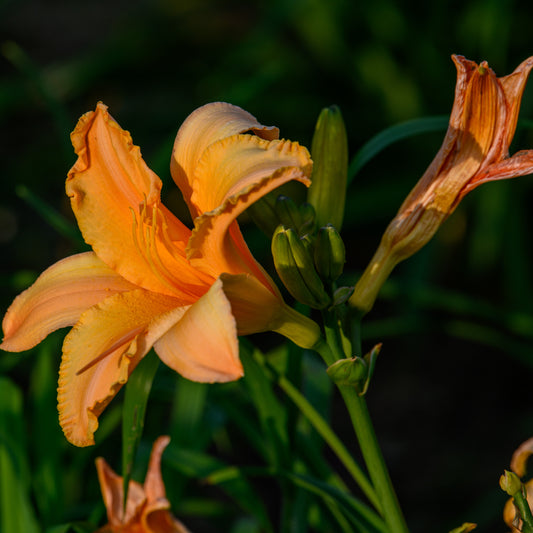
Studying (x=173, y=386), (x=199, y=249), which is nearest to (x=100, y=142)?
(x=199, y=249)

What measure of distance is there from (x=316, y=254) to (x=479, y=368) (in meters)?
1.70

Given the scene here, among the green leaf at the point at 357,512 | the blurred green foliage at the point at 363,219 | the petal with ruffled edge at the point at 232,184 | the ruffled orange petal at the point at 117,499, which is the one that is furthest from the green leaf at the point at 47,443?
the petal with ruffled edge at the point at 232,184

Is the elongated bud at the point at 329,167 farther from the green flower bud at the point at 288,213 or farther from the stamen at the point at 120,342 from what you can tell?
the stamen at the point at 120,342

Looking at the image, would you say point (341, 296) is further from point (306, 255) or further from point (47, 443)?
point (47, 443)

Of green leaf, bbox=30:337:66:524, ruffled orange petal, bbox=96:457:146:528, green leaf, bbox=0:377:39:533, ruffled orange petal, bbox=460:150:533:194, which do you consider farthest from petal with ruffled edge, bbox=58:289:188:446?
green leaf, bbox=30:337:66:524

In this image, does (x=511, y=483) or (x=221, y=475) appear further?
(x=221, y=475)

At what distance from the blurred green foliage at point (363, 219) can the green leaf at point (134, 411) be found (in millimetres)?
420

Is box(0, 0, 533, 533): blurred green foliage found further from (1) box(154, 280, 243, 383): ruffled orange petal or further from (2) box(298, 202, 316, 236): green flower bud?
(1) box(154, 280, 243, 383): ruffled orange petal

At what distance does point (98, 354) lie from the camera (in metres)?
0.63

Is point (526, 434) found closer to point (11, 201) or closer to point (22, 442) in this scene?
point (22, 442)

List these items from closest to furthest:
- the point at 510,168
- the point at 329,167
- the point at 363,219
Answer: the point at 510,168, the point at 329,167, the point at 363,219

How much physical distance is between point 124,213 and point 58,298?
11 cm

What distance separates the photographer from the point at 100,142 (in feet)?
2.28

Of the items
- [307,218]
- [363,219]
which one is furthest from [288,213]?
[363,219]
